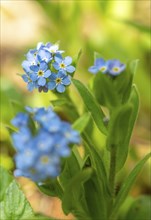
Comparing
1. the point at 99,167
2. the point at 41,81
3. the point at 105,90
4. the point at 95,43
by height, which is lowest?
the point at 99,167

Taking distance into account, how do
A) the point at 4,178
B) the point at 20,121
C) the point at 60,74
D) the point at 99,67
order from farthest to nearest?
the point at 4,178, the point at 60,74, the point at 99,67, the point at 20,121

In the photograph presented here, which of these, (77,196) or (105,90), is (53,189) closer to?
(77,196)

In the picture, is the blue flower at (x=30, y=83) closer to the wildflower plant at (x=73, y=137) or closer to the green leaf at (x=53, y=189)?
the wildflower plant at (x=73, y=137)

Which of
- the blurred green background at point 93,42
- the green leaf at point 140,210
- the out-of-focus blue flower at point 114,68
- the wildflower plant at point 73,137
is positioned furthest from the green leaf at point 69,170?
the blurred green background at point 93,42

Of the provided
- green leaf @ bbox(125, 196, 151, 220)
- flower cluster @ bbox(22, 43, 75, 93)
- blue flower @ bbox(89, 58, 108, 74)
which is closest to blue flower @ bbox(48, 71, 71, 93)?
flower cluster @ bbox(22, 43, 75, 93)

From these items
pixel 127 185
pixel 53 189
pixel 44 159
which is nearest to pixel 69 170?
pixel 53 189

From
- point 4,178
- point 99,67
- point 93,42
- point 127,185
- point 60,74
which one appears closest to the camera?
point 99,67

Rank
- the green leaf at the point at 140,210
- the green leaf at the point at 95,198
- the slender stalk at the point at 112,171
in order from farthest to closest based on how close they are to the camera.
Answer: the green leaf at the point at 140,210 < the green leaf at the point at 95,198 < the slender stalk at the point at 112,171
